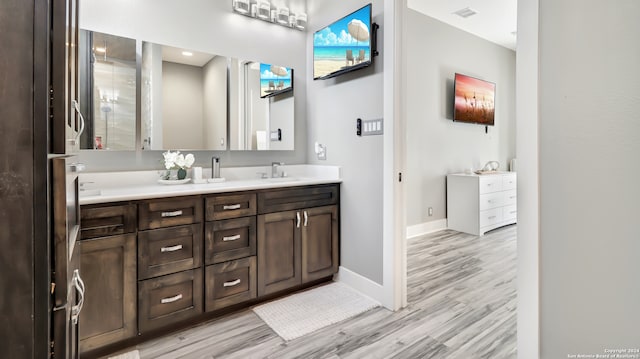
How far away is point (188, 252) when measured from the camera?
185cm

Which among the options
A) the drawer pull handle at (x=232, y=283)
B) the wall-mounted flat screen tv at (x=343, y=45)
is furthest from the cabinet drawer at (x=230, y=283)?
the wall-mounted flat screen tv at (x=343, y=45)

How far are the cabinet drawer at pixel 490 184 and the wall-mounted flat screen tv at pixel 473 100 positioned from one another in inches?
38.3

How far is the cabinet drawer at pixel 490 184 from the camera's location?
13.2 ft

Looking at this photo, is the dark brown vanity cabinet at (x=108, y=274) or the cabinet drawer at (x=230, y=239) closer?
the dark brown vanity cabinet at (x=108, y=274)

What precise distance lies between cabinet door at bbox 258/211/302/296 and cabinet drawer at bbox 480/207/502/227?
9.59 feet

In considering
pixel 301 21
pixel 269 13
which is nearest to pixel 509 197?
pixel 301 21

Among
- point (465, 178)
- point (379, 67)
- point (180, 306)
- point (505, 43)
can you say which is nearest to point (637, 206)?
point (379, 67)

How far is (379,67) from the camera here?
2213 mm

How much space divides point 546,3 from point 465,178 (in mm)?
3278

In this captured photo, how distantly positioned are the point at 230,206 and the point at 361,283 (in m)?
1.20

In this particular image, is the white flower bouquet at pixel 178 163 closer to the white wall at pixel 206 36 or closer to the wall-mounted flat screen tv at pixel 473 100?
the white wall at pixel 206 36

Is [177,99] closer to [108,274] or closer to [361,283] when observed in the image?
[108,274]

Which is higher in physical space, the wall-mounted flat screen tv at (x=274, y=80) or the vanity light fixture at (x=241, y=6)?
the vanity light fixture at (x=241, y=6)

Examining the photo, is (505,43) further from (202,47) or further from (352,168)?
(202,47)
